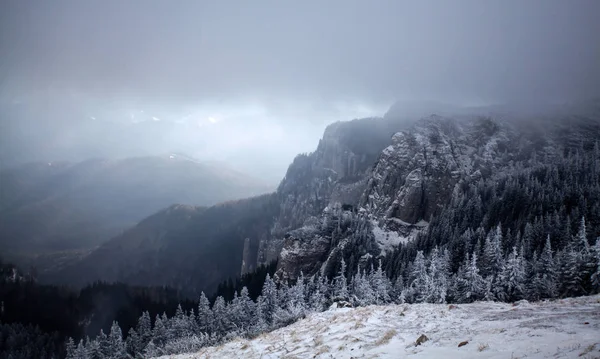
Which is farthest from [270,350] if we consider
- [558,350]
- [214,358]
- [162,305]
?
[162,305]

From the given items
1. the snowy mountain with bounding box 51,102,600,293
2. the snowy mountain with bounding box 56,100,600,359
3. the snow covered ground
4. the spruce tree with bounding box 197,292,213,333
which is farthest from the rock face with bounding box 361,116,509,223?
the snow covered ground

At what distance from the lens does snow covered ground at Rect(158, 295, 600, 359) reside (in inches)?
512

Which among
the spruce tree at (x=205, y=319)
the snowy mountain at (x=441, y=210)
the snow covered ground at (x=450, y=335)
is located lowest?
the spruce tree at (x=205, y=319)

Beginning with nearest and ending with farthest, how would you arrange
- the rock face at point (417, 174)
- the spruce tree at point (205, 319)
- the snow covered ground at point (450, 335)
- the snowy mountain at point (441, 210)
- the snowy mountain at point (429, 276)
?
1. the snow covered ground at point (450, 335)
2. the snowy mountain at point (429, 276)
3. the spruce tree at point (205, 319)
4. the snowy mountain at point (441, 210)
5. the rock face at point (417, 174)

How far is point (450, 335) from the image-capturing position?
56.2ft

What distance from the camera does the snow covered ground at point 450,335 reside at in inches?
512

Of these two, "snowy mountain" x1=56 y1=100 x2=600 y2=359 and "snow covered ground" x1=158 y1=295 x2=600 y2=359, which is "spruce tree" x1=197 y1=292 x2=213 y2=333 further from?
"snow covered ground" x1=158 y1=295 x2=600 y2=359

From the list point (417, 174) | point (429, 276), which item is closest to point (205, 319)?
point (429, 276)

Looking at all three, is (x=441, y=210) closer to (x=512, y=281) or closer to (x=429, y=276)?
(x=429, y=276)

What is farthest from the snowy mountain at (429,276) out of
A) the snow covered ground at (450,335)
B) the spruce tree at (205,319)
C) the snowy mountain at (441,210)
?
the snowy mountain at (441,210)

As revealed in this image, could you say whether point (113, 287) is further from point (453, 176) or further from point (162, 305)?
point (453, 176)

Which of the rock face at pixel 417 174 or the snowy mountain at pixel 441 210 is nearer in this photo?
the snowy mountain at pixel 441 210

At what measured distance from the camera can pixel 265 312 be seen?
78812 mm

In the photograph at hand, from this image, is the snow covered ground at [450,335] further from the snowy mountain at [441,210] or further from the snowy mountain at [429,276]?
the snowy mountain at [441,210]
